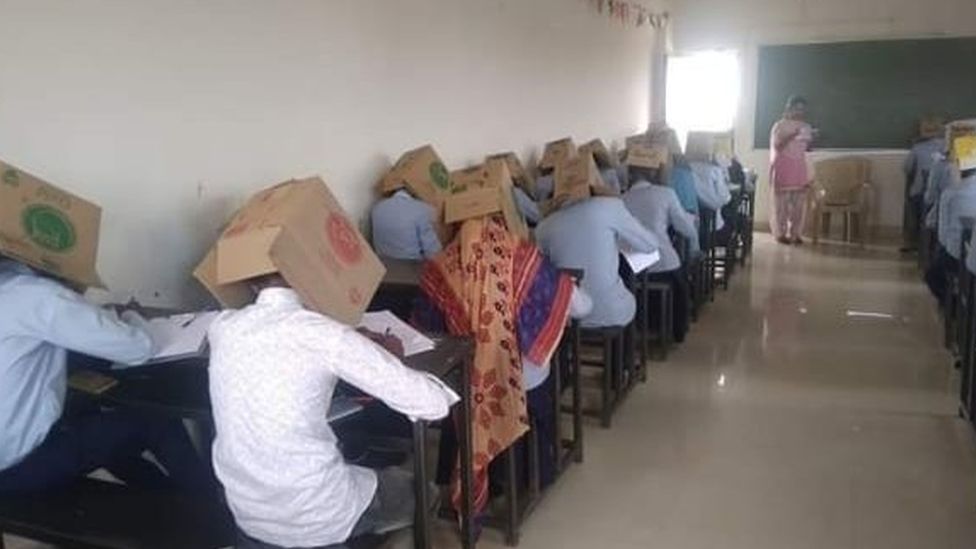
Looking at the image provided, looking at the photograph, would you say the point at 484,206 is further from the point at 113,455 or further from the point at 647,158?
the point at 647,158

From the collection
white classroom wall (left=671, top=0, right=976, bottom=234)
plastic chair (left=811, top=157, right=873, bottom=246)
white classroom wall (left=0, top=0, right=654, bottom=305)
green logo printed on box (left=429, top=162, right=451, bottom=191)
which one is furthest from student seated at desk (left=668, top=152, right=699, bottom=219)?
white classroom wall (left=671, top=0, right=976, bottom=234)

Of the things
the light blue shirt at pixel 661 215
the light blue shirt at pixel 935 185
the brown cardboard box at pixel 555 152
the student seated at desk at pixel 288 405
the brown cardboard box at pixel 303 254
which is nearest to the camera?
the student seated at desk at pixel 288 405

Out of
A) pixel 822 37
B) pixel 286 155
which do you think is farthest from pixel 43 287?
pixel 822 37

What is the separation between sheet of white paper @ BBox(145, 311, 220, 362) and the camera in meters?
2.00

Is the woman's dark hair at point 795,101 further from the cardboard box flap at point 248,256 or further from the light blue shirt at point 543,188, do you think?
the cardboard box flap at point 248,256

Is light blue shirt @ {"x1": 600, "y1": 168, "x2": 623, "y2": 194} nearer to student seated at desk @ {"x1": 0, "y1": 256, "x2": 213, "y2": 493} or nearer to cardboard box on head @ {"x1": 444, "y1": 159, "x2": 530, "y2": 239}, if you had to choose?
cardboard box on head @ {"x1": 444, "y1": 159, "x2": 530, "y2": 239}

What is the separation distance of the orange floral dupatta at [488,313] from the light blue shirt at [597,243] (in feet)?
2.86

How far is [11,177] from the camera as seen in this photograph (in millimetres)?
1904

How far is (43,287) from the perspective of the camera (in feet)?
5.74

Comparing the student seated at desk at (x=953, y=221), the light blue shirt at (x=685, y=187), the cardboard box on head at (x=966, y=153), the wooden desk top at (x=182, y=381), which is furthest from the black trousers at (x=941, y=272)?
the wooden desk top at (x=182, y=381)

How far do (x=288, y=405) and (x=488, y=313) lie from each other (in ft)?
3.16

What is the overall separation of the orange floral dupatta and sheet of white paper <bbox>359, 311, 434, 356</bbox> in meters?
0.29

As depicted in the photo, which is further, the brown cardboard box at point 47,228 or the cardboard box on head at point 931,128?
the cardboard box on head at point 931,128

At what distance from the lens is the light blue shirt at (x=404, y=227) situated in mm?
3754
